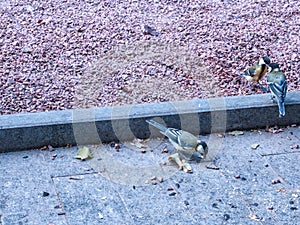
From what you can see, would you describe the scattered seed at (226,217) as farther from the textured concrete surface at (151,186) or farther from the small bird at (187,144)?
the small bird at (187,144)

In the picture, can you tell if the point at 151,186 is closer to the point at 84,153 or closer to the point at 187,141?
the point at 187,141

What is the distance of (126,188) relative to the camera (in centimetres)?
460

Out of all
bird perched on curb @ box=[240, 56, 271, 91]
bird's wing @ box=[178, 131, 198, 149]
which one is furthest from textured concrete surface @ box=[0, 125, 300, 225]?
bird perched on curb @ box=[240, 56, 271, 91]

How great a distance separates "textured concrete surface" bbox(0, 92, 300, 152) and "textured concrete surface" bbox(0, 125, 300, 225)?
0.27 feet

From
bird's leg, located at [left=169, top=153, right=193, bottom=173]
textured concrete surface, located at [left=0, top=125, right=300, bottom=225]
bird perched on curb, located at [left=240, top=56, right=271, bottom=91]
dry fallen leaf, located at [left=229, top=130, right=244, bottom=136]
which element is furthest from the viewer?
bird perched on curb, located at [left=240, top=56, right=271, bottom=91]

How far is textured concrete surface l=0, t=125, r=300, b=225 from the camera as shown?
4301 millimetres

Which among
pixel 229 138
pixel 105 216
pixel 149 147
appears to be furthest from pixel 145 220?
pixel 229 138

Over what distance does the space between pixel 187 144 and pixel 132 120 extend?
0.49 metres

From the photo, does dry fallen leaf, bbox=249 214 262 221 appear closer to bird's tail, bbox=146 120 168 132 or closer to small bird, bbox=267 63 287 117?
bird's tail, bbox=146 120 168 132

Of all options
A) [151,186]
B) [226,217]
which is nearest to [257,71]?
[151,186]

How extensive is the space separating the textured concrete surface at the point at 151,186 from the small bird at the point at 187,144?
0.07 metres

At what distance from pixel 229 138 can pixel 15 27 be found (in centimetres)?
285

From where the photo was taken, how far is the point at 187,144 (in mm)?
4957

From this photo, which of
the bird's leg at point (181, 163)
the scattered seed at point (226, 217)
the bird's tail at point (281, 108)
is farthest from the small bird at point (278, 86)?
the scattered seed at point (226, 217)
